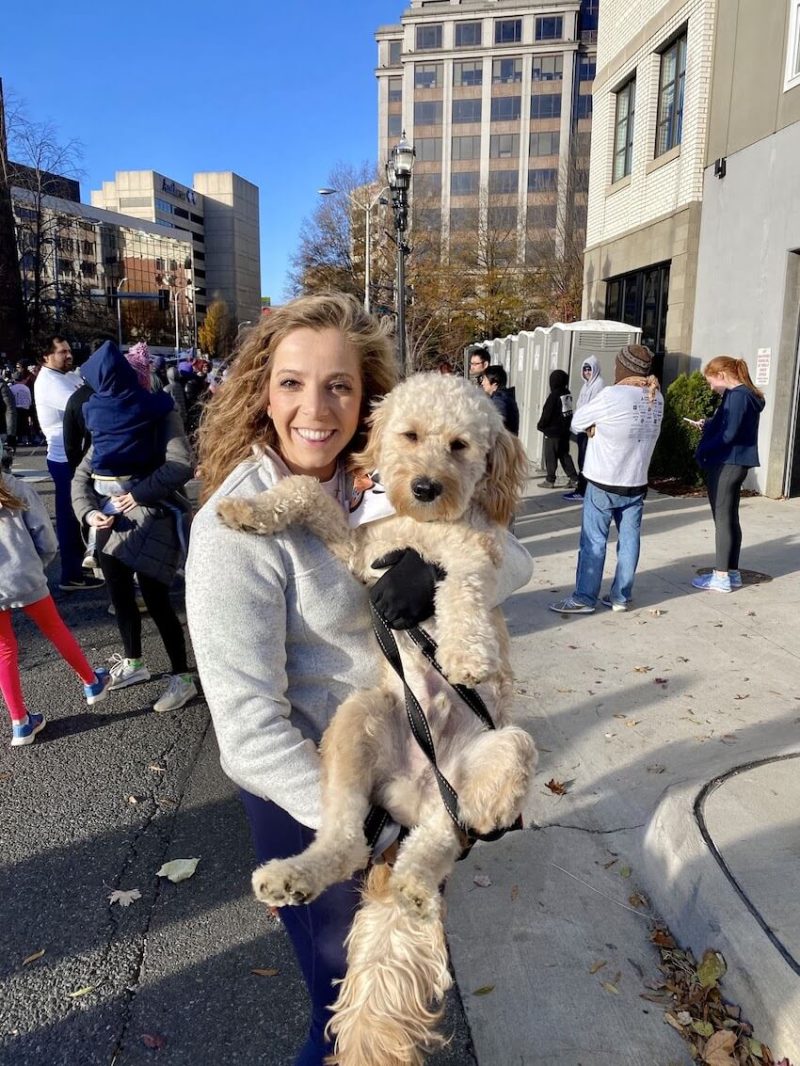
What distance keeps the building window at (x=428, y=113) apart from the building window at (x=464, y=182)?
583 cm

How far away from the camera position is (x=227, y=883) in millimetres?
3135

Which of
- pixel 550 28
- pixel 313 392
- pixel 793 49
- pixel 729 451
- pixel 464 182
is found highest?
pixel 550 28

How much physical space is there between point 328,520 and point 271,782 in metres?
0.66

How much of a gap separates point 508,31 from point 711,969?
97777 mm

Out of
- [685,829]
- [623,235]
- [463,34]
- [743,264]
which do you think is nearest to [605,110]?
[623,235]

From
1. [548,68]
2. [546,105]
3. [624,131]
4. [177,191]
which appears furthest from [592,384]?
[177,191]

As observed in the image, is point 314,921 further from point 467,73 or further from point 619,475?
point 467,73

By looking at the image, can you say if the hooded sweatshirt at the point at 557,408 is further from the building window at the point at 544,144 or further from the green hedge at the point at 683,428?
the building window at the point at 544,144

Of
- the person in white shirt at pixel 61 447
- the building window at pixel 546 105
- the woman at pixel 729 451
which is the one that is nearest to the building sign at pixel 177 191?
the building window at pixel 546 105

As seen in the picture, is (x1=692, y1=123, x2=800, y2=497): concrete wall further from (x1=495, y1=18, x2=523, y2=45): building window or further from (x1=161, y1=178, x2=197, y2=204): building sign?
(x1=161, y1=178, x2=197, y2=204): building sign

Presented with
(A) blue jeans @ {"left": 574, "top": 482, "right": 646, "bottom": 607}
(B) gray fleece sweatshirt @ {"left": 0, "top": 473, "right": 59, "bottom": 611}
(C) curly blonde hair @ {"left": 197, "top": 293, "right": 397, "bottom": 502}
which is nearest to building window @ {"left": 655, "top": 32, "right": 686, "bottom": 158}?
(A) blue jeans @ {"left": 574, "top": 482, "right": 646, "bottom": 607}

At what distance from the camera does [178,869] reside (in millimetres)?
3211

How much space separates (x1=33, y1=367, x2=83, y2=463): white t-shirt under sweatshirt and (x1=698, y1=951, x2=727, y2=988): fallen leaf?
715cm

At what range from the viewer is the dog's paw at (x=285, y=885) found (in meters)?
1.54
